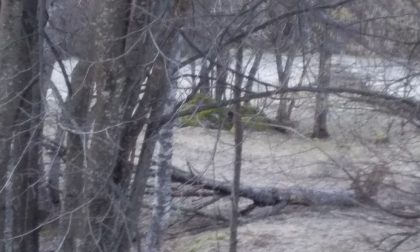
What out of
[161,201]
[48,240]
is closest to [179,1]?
[161,201]

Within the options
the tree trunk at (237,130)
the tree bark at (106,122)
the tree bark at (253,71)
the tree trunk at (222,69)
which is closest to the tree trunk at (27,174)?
the tree bark at (106,122)

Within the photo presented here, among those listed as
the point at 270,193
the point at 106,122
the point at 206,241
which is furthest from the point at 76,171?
the point at 270,193

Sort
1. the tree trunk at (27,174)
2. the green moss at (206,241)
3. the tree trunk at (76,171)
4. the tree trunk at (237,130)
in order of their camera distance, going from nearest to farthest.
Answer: the tree trunk at (76,171), the tree trunk at (237,130), the tree trunk at (27,174), the green moss at (206,241)

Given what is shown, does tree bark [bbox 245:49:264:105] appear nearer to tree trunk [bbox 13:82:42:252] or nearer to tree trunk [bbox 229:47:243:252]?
tree trunk [bbox 229:47:243:252]

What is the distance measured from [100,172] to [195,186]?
10.7ft

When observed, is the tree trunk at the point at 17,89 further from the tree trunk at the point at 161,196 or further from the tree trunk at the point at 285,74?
the tree trunk at the point at 285,74

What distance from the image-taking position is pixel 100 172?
859cm

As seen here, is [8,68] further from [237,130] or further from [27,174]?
[237,130]

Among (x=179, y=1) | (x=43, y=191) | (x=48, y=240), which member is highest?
(x=179, y=1)

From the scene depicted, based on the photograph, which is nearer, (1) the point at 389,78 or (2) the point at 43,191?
(1) the point at 389,78

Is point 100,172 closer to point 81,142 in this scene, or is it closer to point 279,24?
point 81,142

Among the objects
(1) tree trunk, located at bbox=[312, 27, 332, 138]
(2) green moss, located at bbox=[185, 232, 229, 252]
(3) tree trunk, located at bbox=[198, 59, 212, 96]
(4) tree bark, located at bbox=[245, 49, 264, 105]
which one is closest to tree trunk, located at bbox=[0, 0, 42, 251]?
(3) tree trunk, located at bbox=[198, 59, 212, 96]

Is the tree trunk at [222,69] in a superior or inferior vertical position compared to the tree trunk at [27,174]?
superior

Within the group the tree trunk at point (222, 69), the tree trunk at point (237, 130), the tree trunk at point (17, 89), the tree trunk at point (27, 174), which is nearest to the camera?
the tree trunk at point (222, 69)
